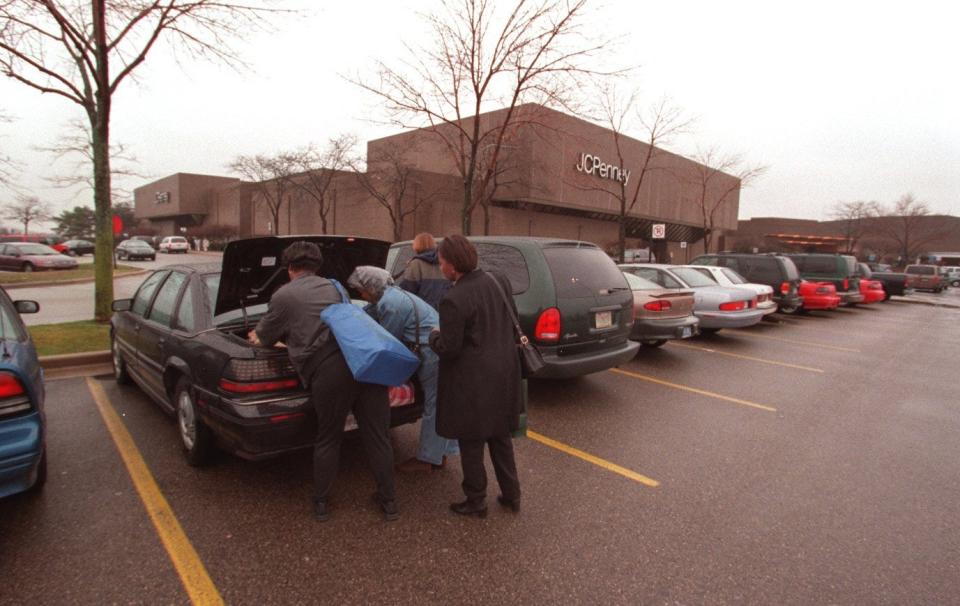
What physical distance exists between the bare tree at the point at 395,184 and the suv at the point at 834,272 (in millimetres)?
26358

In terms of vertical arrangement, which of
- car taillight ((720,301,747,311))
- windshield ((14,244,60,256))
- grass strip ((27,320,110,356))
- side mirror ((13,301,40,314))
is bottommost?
grass strip ((27,320,110,356))

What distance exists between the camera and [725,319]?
922 centimetres

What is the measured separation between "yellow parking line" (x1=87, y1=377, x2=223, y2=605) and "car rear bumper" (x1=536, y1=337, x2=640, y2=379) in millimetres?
3076

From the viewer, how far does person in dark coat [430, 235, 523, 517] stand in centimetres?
285

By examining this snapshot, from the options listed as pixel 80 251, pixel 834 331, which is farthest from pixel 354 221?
pixel 834 331

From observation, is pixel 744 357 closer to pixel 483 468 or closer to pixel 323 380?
pixel 483 468

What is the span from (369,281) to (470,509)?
1.60 metres

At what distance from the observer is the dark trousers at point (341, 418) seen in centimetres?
288

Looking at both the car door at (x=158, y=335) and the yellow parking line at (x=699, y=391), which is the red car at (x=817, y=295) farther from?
the car door at (x=158, y=335)

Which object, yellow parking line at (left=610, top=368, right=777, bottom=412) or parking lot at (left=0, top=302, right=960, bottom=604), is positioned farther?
yellow parking line at (left=610, top=368, right=777, bottom=412)

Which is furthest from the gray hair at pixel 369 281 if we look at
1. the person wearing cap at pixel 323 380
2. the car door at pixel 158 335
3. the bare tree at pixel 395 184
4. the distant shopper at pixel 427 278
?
the bare tree at pixel 395 184

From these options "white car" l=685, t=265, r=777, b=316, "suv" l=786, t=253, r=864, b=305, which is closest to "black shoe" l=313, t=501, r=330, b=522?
"white car" l=685, t=265, r=777, b=316

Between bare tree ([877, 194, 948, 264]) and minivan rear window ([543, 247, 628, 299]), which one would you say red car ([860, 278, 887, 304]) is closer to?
minivan rear window ([543, 247, 628, 299])

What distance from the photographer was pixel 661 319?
7445mm
